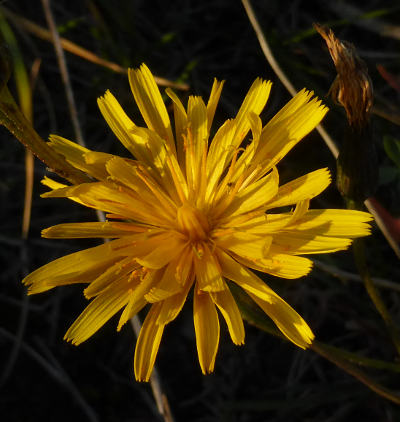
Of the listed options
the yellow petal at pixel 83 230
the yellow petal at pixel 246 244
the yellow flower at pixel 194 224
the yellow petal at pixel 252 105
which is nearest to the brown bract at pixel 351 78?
the yellow flower at pixel 194 224

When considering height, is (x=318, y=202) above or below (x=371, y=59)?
below

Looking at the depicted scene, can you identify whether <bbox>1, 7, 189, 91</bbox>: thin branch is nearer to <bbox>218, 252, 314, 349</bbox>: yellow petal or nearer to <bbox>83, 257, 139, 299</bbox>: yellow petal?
<bbox>83, 257, 139, 299</bbox>: yellow petal

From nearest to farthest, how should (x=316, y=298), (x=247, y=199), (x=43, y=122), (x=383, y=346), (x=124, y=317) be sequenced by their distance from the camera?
(x=124, y=317) < (x=247, y=199) < (x=383, y=346) < (x=316, y=298) < (x=43, y=122)

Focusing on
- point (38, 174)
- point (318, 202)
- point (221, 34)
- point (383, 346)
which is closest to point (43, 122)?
point (38, 174)

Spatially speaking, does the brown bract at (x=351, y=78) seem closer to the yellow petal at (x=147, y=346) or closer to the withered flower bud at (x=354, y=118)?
the withered flower bud at (x=354, y=118)

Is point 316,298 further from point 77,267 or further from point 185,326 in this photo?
point 77,267

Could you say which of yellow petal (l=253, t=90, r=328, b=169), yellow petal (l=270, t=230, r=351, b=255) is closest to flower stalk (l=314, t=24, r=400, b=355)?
yellow petal (l=253, t=90, r=328, b=169)

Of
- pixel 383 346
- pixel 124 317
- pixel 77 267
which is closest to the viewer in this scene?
pixel 124 317
